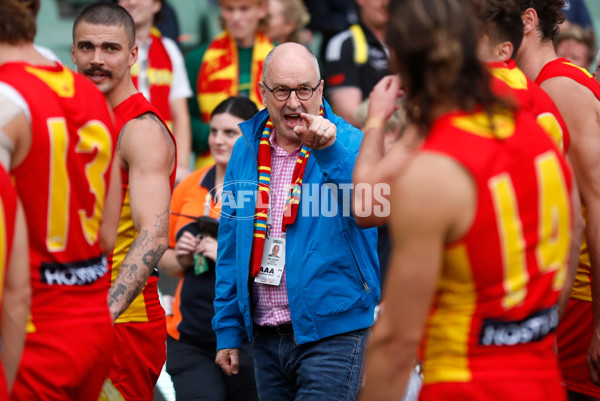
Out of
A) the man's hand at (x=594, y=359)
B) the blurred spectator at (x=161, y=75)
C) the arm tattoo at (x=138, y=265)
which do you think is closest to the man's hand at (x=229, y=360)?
the arm tattoo at (x=138, y=265)

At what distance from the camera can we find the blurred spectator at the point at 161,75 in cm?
804

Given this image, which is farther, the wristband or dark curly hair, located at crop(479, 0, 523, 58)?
dark curly hair, located at crop(479, 0, 523, 58)

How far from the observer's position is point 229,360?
4734 mm

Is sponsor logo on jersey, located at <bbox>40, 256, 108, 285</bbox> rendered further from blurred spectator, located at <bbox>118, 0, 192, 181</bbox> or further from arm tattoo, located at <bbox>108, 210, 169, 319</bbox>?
blurred spectator, located at <bbox>118, 0, 192, 181</bbox>

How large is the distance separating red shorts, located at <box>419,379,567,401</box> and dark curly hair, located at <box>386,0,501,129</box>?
80cm

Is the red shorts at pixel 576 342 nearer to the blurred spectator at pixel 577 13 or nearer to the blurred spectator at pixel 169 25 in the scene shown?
the blurred spectator at pixel 169 25

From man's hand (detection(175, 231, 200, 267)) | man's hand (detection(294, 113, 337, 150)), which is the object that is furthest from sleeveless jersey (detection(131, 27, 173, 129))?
man's hand (detection(294, 113, 337, 150))

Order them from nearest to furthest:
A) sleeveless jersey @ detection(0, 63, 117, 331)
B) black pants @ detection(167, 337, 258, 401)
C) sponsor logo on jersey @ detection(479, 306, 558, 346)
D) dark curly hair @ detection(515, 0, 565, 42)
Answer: sponsor logo on jersey @ detection(479, 306, 558, 346)
sleeveless jersey @ detection(0, 63, 117, 331)
dark curly hair @ detection(515, 0, 565, 42)
black pants @ detection(167, 337, 258, 401)

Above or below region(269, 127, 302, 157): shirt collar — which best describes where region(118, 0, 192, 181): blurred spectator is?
above

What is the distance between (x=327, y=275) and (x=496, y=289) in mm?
1685

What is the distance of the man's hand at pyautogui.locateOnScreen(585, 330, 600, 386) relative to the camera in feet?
14.1

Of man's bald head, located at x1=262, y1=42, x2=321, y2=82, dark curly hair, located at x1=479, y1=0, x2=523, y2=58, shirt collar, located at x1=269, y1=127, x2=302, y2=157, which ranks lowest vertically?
shirt collar, located at x1=269, y1=127, x2=302, y2=157

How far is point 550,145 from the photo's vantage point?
284cm

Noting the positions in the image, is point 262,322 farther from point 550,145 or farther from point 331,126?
point 550,145
